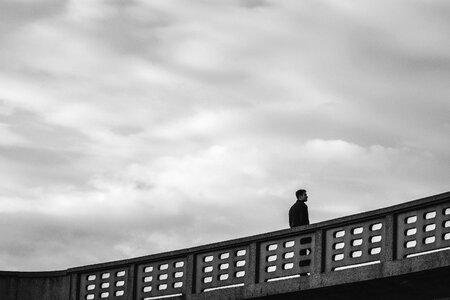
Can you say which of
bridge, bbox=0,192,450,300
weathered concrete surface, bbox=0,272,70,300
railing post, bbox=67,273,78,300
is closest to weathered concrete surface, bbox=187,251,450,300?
bridge, bbox=0,192,450,300

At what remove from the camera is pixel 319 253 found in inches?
1075

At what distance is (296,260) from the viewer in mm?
27797

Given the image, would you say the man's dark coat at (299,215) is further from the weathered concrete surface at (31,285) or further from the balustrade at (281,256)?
the weathered concrete surface at (31,285)

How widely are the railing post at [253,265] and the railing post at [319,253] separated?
1594mm

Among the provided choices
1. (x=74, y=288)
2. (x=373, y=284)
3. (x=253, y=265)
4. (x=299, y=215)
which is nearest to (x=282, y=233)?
(x=299, y=215)

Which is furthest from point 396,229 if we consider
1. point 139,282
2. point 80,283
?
point 80,283

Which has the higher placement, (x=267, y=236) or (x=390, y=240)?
(x=267, y=236)

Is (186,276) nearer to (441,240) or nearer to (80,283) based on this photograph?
(80,283)

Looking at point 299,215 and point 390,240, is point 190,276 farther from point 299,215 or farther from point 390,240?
point 390,240

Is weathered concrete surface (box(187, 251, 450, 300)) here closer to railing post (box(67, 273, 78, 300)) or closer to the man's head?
the man's head

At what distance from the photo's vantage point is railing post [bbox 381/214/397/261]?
84.5ft

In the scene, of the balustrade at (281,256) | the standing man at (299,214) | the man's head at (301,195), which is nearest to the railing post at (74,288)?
the balustrade at (281,256)

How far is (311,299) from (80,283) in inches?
297

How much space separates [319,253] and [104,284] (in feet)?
26.2
